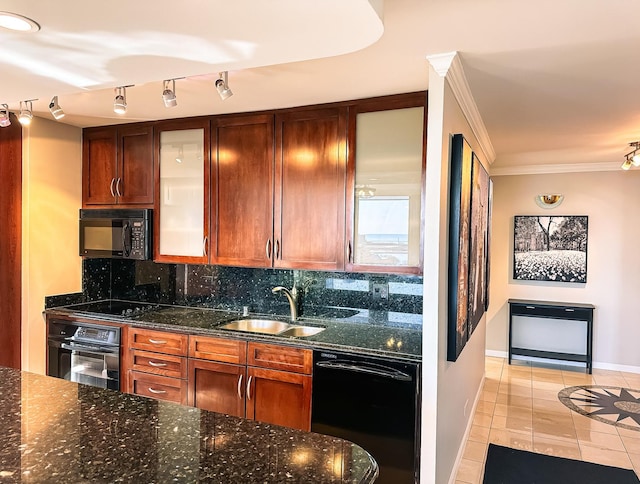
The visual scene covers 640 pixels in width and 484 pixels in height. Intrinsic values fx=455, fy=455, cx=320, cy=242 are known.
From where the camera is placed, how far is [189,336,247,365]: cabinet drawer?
2.79 m

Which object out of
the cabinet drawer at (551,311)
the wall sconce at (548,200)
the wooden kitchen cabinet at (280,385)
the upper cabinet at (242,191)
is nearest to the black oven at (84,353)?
the upper cabinet at (242,191)

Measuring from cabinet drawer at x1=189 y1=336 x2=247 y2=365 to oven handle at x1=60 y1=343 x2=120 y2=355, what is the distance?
0.67m

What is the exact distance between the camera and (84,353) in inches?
131

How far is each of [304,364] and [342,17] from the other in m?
1.92

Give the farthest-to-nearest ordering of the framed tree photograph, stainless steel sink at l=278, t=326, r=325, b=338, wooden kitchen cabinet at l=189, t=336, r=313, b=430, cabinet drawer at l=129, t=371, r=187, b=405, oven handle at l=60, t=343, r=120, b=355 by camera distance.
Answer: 1. the framed tree photograph
2. oven handle at l=60, t=343, r=120, b=355
3. stainless steel sink at l=278, t=326, r=325, b=338
4. cabinet drawer at l=129, t=371, r=187, b=405
5. wooden kitchen cabinet at l=189, t=336, r=313, b=430

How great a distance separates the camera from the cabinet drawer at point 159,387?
298 cm

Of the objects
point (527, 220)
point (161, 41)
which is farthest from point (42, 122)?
point (527, 220)

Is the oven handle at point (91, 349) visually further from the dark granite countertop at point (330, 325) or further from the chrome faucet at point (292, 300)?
the chrome faucet at point (292, 300)

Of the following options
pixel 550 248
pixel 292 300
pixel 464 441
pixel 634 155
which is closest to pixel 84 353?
pixel 292 300

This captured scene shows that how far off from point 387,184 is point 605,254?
13.2 ft

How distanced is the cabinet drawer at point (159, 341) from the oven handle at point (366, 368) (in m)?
1.00

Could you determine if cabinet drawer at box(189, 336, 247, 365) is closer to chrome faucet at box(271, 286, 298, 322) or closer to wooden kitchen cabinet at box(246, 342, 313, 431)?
wooden kitchen cabinet at box(246, 342, 313, 431)

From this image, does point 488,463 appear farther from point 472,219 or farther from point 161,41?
point 161,41

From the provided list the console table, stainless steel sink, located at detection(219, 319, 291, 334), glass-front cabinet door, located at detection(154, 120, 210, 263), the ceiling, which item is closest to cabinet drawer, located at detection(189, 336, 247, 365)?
stainless steel sink, located at detection(219, 319, 291, 334)
